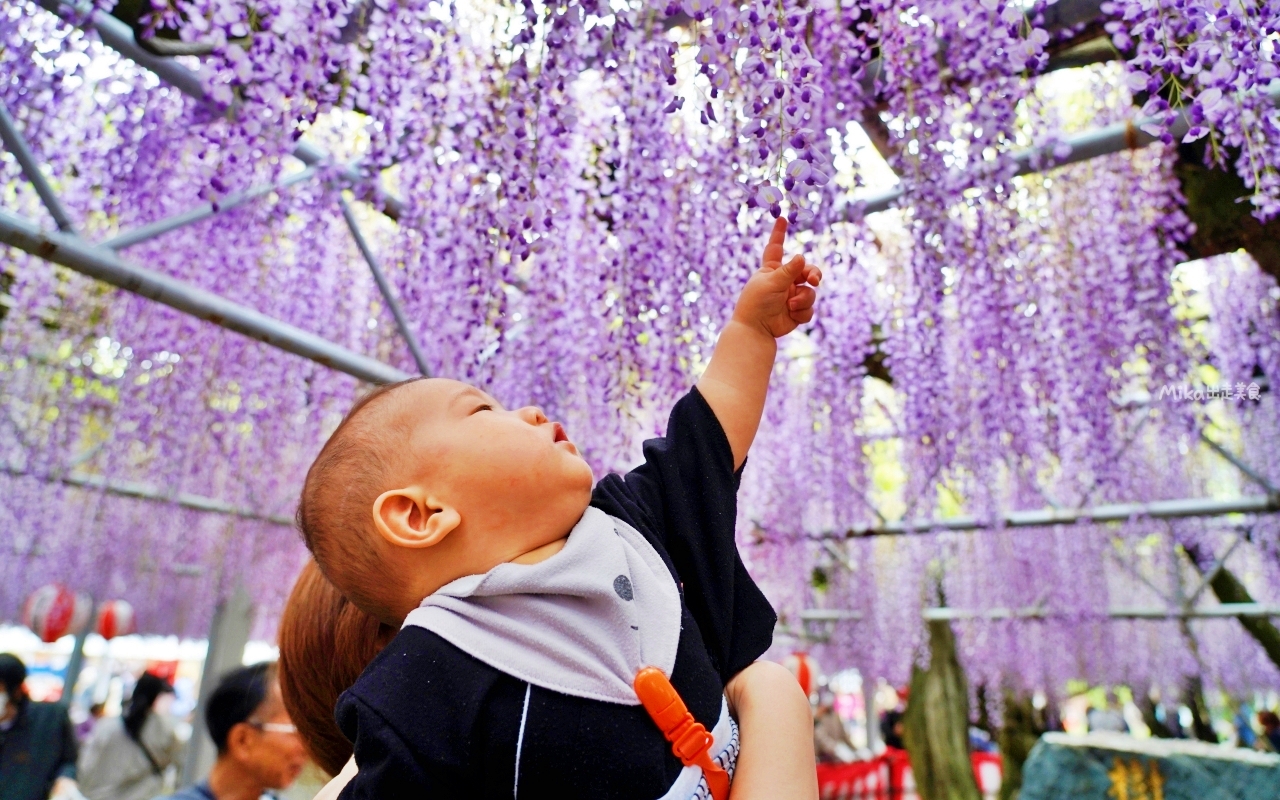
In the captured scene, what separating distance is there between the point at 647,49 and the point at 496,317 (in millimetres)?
1029

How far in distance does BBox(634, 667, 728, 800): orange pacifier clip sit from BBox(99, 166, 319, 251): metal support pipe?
2481mm

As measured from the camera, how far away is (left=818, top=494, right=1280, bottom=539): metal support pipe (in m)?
5.75

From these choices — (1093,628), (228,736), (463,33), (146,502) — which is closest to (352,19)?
(463,33)

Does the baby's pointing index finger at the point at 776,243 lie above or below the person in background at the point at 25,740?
above

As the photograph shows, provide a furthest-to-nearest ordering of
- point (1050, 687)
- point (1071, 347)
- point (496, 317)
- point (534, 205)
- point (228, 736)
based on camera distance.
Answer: point (1050, 687), point (1071, 347), point (496, 317), point (534, 205), point (228, 736)

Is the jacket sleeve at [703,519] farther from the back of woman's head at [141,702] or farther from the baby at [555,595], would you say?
the back of woman's head at [141,702]

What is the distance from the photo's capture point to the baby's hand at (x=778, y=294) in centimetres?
104

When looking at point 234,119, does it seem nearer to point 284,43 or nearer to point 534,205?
point 284,43

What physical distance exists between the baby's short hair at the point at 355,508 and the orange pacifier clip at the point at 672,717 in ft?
1.03

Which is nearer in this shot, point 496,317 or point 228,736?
point 228,736

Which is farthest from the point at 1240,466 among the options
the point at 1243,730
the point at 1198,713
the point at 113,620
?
the point at 1243,730

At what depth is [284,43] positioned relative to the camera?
230 cm

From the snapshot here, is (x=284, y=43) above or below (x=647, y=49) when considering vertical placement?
below

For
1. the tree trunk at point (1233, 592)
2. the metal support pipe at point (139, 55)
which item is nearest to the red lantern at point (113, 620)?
the metal support pipe at point (139, 55)
